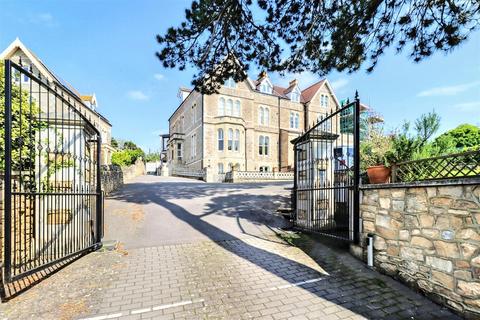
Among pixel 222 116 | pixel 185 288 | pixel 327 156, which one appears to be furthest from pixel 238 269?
pixel 222 116

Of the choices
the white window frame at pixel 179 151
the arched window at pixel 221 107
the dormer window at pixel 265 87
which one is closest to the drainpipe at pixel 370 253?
the arched window at pixel 221 107

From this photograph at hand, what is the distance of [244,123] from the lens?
1134 inches

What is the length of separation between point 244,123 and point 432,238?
25919 millimetres

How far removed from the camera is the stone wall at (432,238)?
305cm

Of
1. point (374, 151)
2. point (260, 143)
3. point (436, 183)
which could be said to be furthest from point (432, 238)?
point (260, 143)

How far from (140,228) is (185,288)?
3310mm

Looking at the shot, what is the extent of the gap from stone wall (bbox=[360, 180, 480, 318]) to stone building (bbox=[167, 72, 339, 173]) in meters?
20.7

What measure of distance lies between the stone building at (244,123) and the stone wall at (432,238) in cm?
2075

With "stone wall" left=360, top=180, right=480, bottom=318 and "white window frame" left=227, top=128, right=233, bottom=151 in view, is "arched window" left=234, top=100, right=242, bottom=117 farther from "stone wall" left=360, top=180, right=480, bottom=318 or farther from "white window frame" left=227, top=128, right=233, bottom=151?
"stone wall" left=360, top=180, right=480, bottom=318

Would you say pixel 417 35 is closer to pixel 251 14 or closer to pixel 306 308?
pixel 251 14

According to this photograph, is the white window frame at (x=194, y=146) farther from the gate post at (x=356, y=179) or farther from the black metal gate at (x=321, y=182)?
the gate post at (x=356, y=179)

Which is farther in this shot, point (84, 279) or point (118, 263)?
point (118, 263)

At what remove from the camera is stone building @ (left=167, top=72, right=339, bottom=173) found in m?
27.1

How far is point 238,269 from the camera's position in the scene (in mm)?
4457
